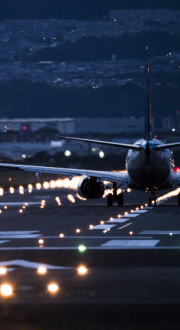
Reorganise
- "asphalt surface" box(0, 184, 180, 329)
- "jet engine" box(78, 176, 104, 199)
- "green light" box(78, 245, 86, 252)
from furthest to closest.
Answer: "jet engine" box(78, 176, 104, 199) → "green light" box(78, 245, 86, 252) → "asphalt surface" box(0, 184, 180, 329)

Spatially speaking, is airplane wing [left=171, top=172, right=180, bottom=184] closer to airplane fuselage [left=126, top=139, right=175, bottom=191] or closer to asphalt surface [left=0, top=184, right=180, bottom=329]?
airplane fuselage [left=126, top=139, right=175, bottom=191]

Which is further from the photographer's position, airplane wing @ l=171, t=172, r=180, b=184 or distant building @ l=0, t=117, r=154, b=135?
distant building @ l=0, t=117, r=154, b=135

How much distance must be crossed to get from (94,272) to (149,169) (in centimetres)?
2439

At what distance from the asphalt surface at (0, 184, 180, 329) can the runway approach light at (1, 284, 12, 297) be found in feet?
0.38

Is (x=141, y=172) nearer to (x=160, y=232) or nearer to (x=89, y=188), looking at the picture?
(x=89, y=188)

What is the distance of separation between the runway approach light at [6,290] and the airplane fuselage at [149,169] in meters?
26.0

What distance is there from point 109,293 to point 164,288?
114cm

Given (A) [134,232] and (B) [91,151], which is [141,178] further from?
(B) [91,151]

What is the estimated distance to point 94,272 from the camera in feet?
50.4

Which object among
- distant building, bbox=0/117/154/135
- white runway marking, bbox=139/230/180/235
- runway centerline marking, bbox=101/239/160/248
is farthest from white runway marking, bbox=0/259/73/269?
distant building, bbox=0/117/154/135

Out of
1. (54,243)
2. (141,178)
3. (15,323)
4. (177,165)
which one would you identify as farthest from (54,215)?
(177,165)

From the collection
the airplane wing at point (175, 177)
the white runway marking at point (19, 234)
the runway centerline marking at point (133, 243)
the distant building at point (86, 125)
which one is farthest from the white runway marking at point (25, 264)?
the distant building at point (86, 125)

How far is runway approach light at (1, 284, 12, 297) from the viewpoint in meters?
12.8

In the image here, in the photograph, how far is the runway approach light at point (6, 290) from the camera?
12758mm
